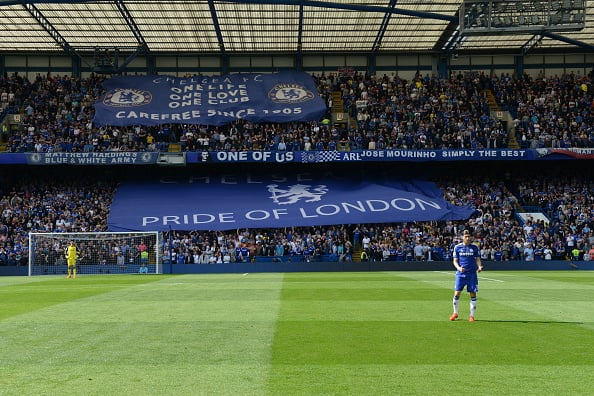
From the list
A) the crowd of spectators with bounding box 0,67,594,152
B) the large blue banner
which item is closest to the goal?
the large blue banner

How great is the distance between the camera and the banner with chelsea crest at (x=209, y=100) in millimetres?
55438

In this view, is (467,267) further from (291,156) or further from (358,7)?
(291,156)

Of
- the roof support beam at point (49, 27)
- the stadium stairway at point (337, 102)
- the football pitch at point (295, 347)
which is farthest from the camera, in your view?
the stadium stairway at point (337, 102)

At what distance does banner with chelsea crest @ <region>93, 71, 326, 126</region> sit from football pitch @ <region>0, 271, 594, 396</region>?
3621 centimetres

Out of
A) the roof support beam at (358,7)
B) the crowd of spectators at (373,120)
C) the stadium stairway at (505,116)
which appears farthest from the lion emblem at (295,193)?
the stadium stairway at (505,116)

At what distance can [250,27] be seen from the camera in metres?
53.9

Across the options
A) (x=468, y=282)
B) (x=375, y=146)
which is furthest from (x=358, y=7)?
(x=468, y=282)

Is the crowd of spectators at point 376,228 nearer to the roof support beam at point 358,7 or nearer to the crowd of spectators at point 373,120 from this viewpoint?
the crowd of spectators at point 373,120

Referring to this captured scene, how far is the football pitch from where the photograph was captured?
28.4ft

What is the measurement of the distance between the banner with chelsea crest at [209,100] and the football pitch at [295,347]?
3621 cm

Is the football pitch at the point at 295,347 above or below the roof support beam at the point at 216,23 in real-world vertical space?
below

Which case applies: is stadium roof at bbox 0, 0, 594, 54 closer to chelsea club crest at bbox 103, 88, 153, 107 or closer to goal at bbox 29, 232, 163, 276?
chelsea club crest at bbox 103, 88, 153, 107

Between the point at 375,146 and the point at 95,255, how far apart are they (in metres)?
21.0

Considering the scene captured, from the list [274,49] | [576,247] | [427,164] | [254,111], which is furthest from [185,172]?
[576,247]
